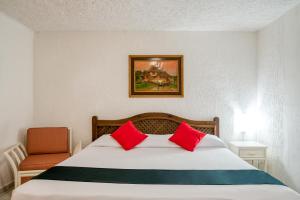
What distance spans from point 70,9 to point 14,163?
2.45 metres

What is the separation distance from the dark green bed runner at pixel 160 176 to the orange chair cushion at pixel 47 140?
1446 millimetres

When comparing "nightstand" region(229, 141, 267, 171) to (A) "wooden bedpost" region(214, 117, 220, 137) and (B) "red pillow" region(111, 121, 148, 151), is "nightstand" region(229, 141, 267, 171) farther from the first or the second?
(B) "red pillow" region(111, 121, 148, 151)

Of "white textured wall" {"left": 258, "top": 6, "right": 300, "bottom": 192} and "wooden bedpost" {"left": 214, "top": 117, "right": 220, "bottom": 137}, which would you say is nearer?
"white textured wall" {"left": 258, "top": 6, "right": 300, "bottom": 192}

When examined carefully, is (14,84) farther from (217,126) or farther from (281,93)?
(281,93)

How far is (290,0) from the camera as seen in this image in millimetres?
2756

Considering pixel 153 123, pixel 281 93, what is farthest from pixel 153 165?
pixel 281 93

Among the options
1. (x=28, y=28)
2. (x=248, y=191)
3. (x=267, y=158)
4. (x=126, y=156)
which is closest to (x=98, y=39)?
(x=28, y=28)

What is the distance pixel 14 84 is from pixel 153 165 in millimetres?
2813

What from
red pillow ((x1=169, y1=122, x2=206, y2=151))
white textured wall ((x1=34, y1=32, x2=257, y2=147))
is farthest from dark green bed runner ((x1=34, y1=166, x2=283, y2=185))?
white textured wall ((x1=34, y1=32, x2=257, y2=147))

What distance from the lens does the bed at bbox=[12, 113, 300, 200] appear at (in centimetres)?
172

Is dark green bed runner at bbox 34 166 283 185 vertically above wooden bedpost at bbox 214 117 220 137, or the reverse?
wooden bedpost at bbox 214 117 220 137

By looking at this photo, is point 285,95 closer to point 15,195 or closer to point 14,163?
point 15,195

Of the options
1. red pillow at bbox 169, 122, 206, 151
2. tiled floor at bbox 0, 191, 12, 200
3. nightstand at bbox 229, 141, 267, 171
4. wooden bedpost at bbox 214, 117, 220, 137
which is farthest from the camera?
wooden bedpost at bbox 214, 117, 220, 137

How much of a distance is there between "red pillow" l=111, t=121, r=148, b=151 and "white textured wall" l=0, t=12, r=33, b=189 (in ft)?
5.67
